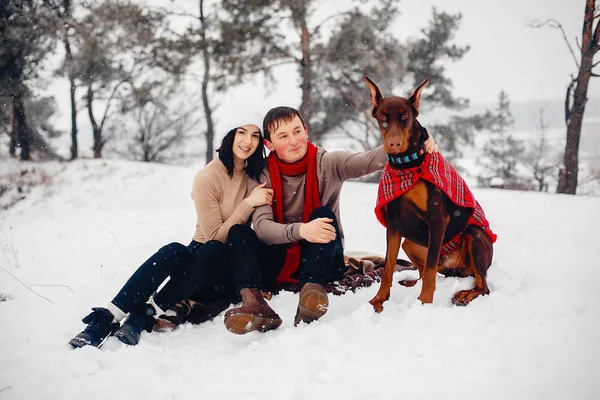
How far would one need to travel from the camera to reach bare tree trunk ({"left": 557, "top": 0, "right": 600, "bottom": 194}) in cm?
828

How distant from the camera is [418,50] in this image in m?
16.3

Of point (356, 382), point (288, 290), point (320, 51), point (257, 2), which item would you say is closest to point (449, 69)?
point (320, 51)

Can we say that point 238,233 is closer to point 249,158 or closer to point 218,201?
point 218,201

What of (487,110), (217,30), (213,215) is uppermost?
(217,30)

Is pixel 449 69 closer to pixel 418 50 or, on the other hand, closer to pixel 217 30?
pixel 418 50

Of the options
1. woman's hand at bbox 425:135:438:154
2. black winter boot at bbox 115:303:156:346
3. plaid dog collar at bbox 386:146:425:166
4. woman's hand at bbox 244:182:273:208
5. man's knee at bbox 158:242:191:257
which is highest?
woman's hand at bbox 425:135:438:154

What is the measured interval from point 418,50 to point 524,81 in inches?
287

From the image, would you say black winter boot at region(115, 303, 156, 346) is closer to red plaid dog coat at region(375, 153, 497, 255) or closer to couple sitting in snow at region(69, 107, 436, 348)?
couple sitting in snow at region(69, 107, 436, 348)

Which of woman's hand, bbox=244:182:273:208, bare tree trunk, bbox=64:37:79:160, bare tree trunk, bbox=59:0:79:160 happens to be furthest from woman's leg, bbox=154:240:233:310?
bare tree trunk, bbox=64:37:79:160

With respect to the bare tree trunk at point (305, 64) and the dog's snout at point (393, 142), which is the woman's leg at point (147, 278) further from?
the bare tree trunk at point (305, 64)

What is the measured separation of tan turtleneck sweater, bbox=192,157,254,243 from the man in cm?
10

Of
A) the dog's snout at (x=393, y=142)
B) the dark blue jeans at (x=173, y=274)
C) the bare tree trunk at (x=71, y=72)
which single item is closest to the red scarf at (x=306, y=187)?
the dark blue jeans at (x=173, y=274)

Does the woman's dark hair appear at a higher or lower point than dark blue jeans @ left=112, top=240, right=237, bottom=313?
higher

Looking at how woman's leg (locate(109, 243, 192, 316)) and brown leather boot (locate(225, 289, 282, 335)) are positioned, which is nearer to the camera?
brown leather boot (locate(225, 289, 282, 335))
